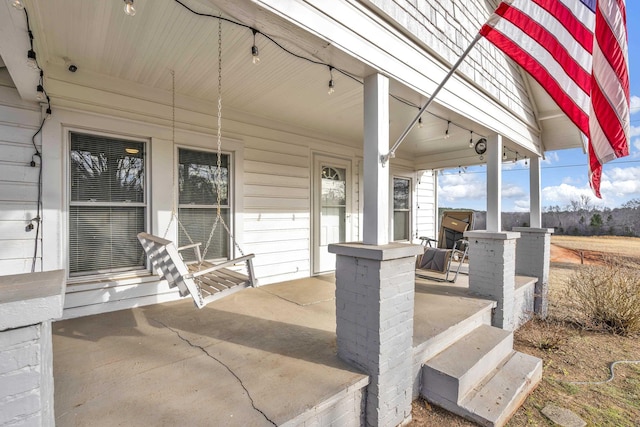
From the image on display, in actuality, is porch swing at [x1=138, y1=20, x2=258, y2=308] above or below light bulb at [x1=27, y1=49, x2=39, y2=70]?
below

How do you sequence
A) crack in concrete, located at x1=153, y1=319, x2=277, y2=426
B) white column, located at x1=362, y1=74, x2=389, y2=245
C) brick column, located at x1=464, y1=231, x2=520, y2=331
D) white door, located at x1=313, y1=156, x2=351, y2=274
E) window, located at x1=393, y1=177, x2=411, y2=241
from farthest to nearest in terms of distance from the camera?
window, located at x1=393, y1=177, x2=411, y2=241
white door, located at x1=313, y1=156, x2=351, y2=274
brick column, located at x1=464, y1=231, x2=520, y2=331
white column, located at x1=362, y1=74, x2=389, y2=245
crack in concrete, located at x1=153, y1=319, x2=277, y2=426

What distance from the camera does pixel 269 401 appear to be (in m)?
1.72

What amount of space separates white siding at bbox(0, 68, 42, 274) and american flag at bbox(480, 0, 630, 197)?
4.12m

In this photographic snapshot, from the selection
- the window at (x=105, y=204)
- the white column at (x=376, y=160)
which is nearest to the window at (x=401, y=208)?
the white column at (x=376, y=160)

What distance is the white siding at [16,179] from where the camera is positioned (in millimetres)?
2658

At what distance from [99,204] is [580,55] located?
197 inches

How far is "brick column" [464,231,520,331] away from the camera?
371 cm

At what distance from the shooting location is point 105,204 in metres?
3.20

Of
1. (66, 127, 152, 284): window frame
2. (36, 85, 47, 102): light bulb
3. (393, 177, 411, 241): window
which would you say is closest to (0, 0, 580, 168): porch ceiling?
(36, 85, 47, 102): light bulb

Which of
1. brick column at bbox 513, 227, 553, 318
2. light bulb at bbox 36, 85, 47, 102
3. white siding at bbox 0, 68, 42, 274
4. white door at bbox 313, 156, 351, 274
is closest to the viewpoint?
light bulb at bbox 36, 85, 47, 102

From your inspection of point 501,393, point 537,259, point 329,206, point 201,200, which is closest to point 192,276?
point 201,200

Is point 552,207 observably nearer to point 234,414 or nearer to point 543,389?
point 543,389

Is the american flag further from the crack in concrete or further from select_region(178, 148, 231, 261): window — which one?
select_region(178, 148, 231, 261): window

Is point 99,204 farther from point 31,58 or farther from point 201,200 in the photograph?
point 31,58
